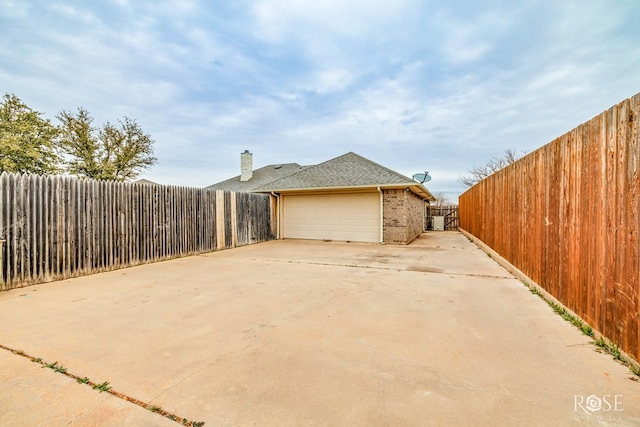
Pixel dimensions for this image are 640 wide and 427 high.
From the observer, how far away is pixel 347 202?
11125 mm

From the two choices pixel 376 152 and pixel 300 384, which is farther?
pixel 376 152

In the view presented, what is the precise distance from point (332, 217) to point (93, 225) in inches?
307

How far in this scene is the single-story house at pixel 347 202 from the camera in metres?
10.3

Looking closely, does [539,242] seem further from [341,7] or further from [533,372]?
[341,7]

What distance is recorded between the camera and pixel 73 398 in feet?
5.55

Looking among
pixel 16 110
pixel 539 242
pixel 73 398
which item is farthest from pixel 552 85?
pixel 16 110

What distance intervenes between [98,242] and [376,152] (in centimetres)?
1631

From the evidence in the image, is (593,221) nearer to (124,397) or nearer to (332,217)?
(124,397)

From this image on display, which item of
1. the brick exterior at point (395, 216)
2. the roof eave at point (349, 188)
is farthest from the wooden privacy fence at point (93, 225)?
the brick exterior at point (395, 216)

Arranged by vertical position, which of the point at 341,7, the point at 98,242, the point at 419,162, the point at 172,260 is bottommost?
the point at 172,260

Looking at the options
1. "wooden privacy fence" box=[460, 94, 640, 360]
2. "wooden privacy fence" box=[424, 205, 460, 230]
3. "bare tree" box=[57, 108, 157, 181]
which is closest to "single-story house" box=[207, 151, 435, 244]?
"wooden privacy fence" box=[460, 94, 640, 360]

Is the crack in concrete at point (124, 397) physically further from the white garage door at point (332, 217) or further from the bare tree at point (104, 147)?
the bare tree at point (104, 147)

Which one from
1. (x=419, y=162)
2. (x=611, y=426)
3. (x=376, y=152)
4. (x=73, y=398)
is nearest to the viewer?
(x=611, y=426)

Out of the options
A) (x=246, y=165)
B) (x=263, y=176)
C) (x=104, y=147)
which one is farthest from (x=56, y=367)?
(x=104, y=147)
